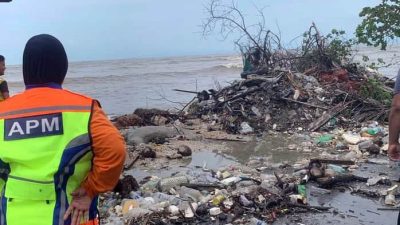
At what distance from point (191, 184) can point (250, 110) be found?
580 centimetres

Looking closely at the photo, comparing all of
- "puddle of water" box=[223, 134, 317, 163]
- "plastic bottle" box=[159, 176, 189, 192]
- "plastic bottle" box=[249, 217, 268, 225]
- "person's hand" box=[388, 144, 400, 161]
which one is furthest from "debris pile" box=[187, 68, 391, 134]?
"person's hand" box=[388, 144, 400, 161]

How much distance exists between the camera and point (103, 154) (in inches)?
80.0

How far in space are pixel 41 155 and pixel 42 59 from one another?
16.7 inches

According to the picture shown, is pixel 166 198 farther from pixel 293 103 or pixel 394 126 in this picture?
pixel 293 103

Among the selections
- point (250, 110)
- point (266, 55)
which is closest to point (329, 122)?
point (250, 110)

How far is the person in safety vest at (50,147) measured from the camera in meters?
1.95

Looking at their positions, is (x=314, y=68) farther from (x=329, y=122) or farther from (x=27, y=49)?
(x=27, y=49)

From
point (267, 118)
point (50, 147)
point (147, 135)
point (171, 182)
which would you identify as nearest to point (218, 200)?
point (171, 182)

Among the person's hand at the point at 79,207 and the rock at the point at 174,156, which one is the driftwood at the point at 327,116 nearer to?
the rock at the point at 174,156

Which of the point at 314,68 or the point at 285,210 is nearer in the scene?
the point at 285,210

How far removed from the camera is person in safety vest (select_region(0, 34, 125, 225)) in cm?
195

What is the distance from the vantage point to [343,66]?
13.7 metres

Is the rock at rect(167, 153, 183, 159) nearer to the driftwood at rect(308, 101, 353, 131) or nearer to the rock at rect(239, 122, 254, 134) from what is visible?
the rock at rect(239, 122, 254, 134)

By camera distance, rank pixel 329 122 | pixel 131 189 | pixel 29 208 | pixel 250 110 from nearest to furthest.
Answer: pixel 29 208, pixel 131 189, pixel 329 122, pixel 250 110
